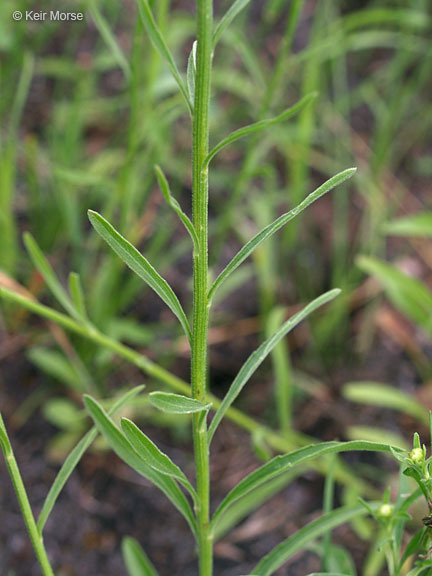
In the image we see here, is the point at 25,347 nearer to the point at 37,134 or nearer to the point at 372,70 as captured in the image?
the point at 37,134

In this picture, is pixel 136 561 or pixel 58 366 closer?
pixel 136 561

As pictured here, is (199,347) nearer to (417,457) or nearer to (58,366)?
(417,457)

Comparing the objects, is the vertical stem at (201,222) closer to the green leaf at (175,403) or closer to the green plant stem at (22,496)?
the green leaf at (175,403)

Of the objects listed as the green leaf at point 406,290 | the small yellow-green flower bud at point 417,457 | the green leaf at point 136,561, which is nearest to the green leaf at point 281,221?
the small yellow-green flower bud at point 417,457

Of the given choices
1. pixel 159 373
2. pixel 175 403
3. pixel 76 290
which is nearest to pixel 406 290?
pixel 159 373

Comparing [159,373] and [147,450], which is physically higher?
Answer: [159,373]

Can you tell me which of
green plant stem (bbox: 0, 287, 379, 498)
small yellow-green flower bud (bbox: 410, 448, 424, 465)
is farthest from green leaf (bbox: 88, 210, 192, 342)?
small yellow-green flower bud (bbox: 410, 448, 424, 465)

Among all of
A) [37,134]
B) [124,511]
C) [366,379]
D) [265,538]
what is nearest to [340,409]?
[366,379]
